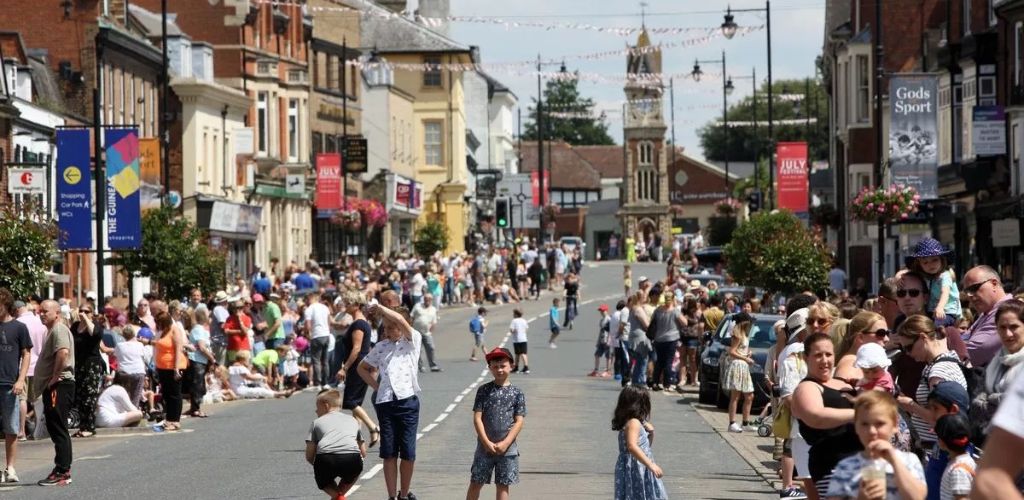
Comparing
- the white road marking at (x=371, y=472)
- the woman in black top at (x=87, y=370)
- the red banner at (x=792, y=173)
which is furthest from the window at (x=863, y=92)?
the white road marking at (x=371, y=472)

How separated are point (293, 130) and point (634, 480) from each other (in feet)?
204

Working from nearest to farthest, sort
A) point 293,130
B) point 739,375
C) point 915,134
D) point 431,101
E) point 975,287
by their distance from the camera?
point 975,287 → point 739,375 → point 915,134 → point 293,130 → point 431,101

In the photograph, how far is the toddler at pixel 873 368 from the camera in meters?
10.7

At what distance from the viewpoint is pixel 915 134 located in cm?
3728

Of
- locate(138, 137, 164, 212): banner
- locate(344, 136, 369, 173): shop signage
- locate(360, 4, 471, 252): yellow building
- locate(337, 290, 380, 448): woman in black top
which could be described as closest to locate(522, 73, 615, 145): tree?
locate(360, 4, 471, 252): yellow building

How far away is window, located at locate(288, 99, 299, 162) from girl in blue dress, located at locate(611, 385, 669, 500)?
201 ft

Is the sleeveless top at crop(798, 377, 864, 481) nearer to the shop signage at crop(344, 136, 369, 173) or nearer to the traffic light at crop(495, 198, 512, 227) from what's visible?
the traffic light at crop(495, 198, 512, 227)

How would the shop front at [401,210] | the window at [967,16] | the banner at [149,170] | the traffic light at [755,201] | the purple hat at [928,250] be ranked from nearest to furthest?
1. the purple hat at [928,250]
2. the window at [967,16]
3. the banner at [149,170]
4. the traffic light at [755,201]
5. the shop front at [401,210]

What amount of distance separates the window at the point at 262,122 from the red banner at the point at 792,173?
20.3 metres

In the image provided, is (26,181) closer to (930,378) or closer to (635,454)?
(635,454)

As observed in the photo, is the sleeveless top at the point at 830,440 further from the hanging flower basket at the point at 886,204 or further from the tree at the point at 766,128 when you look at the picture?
the tree at the point at 766,128

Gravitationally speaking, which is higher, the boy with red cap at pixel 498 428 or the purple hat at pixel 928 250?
the purple hat at pixel 928 250

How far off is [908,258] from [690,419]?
12.3 metres

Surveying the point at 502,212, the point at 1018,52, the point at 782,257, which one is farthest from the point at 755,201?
the point at 1018,52
